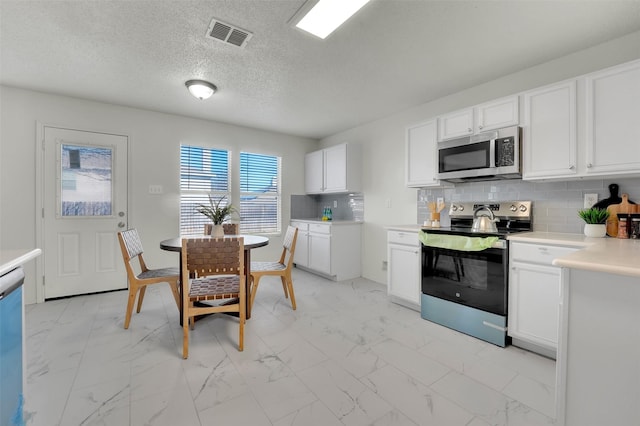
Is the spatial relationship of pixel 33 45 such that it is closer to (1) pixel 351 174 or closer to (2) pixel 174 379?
(2) pixel 174 379

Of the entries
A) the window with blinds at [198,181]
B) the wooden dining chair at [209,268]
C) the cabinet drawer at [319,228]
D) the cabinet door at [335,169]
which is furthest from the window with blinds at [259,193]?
the wooden dining chair at [209,268]

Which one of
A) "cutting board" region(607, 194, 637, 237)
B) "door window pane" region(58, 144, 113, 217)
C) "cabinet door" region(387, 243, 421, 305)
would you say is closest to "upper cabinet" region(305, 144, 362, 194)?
"cabinet door" region(387, 243, 421, 305)

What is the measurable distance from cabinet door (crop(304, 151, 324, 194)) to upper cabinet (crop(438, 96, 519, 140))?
2212 millimetres

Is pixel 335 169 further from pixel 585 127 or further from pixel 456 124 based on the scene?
pixel 585 127

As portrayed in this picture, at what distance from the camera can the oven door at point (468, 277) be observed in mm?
2229

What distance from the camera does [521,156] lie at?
237 cm

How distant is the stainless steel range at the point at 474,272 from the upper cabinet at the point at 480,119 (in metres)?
0.75

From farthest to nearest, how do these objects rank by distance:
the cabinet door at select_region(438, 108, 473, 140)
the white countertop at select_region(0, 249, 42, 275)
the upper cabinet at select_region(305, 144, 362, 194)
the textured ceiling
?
the upper cabinet at select_region(305, 144, 362, 194)
the cabinet door at select_region(438, 108, 473, 140)
the textured ceiling
the white countertop at select_region(0, 249, 42, 275)

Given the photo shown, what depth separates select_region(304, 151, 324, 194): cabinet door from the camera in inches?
187

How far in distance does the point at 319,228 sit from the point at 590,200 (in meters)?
2.99

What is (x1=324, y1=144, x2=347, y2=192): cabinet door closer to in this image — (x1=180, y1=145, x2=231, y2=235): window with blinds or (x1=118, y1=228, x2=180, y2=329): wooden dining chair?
(x1=180, y1=145, x2=231, y2=235): window with blinds

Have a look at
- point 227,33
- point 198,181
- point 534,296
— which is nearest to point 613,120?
point 534,296

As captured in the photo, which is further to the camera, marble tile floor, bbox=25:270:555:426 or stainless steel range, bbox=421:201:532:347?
stainless steel range, bbox=421:201:532:347

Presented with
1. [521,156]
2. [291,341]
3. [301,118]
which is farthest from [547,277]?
[301,118]
